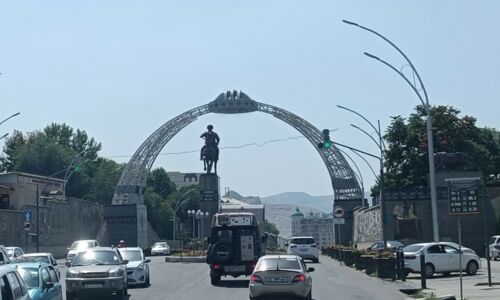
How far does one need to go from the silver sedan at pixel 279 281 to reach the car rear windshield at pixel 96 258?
5.85m

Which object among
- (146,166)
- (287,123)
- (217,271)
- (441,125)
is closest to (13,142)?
(146,166)

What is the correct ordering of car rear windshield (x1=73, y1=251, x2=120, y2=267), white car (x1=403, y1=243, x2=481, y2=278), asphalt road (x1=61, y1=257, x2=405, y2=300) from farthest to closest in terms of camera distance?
white car (x1=403, y1=243, x2=481, y2=278) → asphalt road (x1=61, y1=257, x2=405, y2=300) → car rear windshield (x1=73, y1=251, x2=120, y2=267)

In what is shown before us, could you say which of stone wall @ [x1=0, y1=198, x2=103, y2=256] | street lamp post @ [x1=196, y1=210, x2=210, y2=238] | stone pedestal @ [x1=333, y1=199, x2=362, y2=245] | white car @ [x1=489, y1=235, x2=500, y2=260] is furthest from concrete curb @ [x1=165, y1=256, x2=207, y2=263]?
stone pedestal @ [x1=333, y1=199, x2=362, y2=245]

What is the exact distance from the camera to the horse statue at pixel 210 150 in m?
94.6

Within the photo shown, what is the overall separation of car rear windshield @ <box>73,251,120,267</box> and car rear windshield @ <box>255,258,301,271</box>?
18.8ft

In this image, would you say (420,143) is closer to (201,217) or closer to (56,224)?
(201,217)

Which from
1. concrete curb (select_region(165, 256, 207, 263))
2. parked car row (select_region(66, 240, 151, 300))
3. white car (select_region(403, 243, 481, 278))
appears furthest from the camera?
concrete curb (select_region(165, 256, 207, 263))

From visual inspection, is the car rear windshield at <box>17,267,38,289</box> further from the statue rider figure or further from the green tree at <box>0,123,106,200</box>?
the green tree at <box>0,123,106,200</box>

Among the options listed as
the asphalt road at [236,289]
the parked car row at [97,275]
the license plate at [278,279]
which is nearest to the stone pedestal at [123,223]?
the asphalt road at [236,289]

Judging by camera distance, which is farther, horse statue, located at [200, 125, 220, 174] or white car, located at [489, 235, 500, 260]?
horse statue, located at [200, 125, 220, 174]

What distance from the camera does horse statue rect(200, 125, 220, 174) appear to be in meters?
94.6

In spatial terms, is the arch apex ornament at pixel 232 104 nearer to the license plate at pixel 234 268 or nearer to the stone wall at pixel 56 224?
the stone wall at pixel 56 224

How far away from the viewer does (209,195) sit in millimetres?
91750

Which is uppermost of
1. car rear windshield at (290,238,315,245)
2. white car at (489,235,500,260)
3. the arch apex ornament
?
the arch apex ornament
